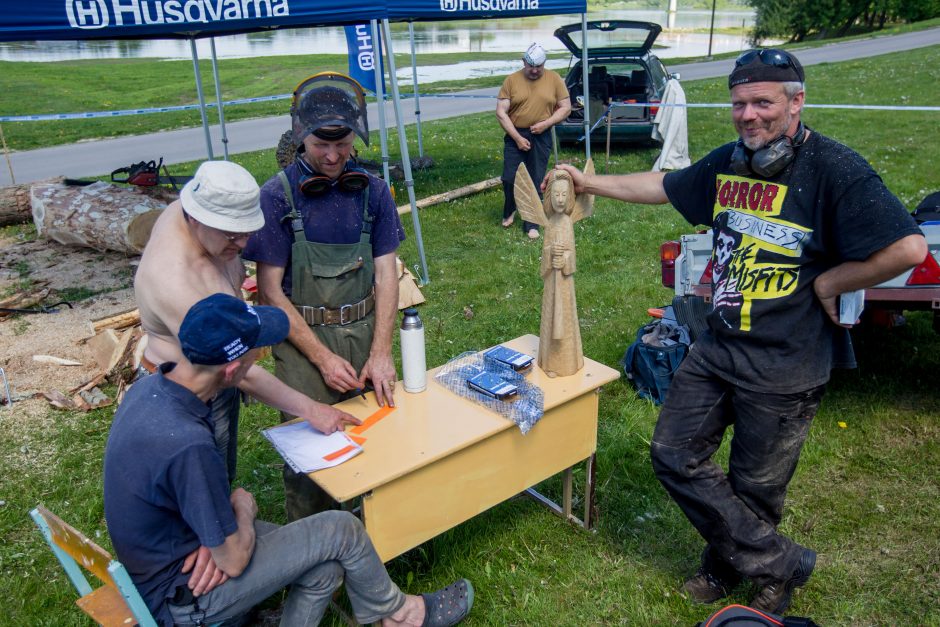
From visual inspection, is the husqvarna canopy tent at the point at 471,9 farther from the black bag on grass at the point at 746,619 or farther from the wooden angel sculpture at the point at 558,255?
the black bag on grass at the point at 746,619

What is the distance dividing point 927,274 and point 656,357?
1.57 m

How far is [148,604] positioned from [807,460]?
3.47 metres

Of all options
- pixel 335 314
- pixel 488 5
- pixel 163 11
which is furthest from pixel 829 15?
pixel 335 314

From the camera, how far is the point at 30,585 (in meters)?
3.31

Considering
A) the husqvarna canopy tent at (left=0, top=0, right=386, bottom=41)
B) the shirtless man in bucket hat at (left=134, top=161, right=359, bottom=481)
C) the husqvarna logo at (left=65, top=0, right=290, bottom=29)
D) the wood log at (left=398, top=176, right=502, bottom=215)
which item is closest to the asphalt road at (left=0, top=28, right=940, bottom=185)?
the wood log at (left=398, top=176, right=502, bottom=215)

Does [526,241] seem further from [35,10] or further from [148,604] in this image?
[148,604]

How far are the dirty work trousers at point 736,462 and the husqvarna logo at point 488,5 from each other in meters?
5.38

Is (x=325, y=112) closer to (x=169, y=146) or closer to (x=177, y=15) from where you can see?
(x=177, y=15)

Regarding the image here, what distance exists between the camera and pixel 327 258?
10.1 feet

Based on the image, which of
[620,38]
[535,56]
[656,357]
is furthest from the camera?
[620,38]

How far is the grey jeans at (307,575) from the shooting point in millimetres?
2309

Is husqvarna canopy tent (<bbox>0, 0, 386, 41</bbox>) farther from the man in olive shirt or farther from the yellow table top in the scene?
the yellow table top

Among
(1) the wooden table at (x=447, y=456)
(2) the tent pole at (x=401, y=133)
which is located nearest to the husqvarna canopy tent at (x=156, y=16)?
(2) the tent pole at (x=401, y=133)

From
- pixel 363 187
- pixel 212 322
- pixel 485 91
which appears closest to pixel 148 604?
pixel 212 322
